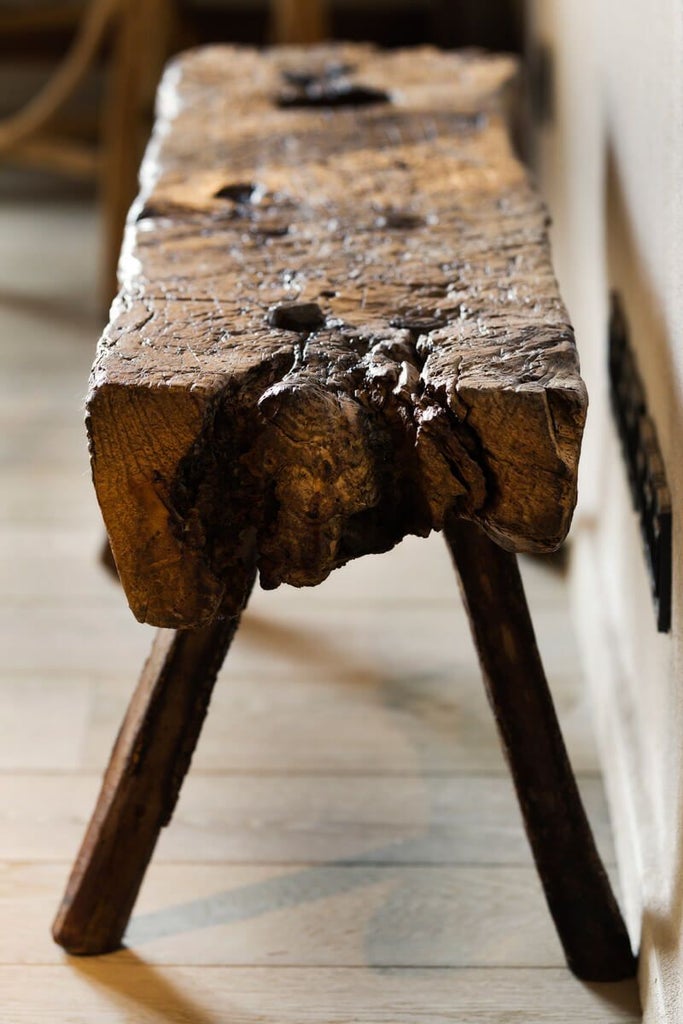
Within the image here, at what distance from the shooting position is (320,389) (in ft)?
3.22

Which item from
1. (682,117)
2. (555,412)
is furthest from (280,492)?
(682,117)

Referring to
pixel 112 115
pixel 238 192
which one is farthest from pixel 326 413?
pixel 112 115

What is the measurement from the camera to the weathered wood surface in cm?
95

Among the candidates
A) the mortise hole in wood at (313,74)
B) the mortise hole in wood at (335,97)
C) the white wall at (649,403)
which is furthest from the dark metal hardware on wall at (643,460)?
the mortise hole in wood at (313,74)

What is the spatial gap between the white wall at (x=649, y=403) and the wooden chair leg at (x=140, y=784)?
0.40 meters

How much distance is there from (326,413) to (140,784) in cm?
42

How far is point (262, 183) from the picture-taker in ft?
4.69

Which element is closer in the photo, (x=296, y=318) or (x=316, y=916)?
(x=296, y=318)

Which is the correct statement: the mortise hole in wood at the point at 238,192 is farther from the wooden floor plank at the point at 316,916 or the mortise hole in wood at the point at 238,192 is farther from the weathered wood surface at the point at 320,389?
the wooden floor plank at the point at 316,916

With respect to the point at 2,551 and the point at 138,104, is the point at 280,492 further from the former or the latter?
the point at 138,104

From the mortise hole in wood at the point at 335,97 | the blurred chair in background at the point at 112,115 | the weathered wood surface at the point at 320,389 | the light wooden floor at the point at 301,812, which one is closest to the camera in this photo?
the weathered wood surface at the point at 320,389

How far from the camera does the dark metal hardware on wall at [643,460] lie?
114 cm

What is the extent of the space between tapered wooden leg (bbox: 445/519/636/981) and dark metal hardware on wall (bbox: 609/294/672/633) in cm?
12

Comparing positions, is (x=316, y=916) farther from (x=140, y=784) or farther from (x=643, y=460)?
(x=643, y=460)
